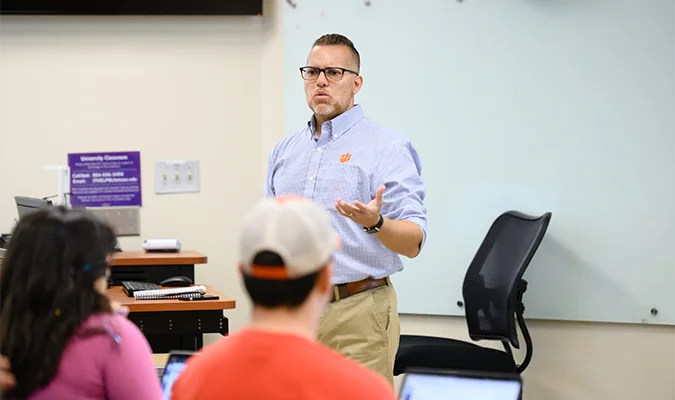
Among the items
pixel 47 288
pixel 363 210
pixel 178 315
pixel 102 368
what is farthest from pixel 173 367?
→ pixel 178 315

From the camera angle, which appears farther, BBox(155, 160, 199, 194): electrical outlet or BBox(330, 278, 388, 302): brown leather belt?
BBox(155, 160, 199, 194): electrical outlet

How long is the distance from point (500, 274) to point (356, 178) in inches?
55.5

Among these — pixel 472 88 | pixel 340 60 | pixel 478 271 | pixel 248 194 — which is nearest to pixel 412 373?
pixel 340 60

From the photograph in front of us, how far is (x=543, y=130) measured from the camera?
4.09 meters

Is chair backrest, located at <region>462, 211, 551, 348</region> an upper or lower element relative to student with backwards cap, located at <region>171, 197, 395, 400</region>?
lower

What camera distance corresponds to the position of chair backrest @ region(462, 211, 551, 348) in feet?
12.1

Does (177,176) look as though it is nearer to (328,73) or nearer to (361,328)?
(328,73)

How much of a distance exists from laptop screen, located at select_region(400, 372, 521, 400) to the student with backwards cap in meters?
0.28

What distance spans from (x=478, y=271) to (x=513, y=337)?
42 cm

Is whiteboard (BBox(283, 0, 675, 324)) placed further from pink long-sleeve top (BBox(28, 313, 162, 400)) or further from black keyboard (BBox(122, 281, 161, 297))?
pink long-sleeve top (BBox(28, 313, 162, 400))

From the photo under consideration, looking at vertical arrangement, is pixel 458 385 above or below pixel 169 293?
above

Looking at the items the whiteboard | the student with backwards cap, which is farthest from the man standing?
the whiteboard

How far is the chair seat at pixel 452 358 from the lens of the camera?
367 cm

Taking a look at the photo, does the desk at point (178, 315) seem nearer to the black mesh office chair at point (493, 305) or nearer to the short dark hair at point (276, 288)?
the black mesh office chair at point (493, 305)
